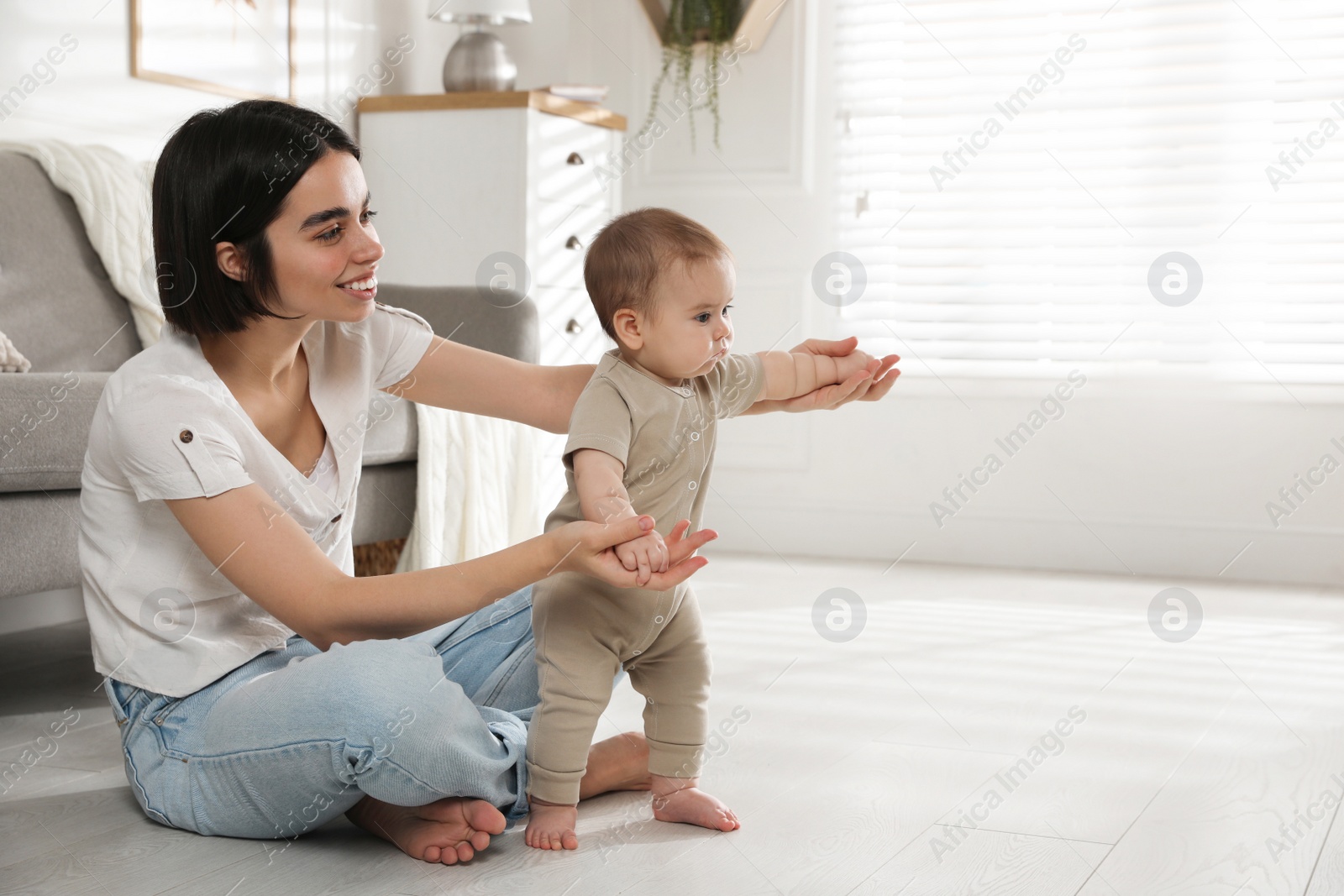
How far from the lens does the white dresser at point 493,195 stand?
304cm

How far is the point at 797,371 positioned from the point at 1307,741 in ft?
2.95

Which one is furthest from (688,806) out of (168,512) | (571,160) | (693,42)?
(693,42)

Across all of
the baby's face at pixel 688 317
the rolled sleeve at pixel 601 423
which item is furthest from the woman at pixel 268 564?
the baby's face at pixel 688 317

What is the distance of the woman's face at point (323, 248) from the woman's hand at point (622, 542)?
368 millimetres

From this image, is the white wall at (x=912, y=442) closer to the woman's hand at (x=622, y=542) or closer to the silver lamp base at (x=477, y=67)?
the silver lamp base at (x=477, y=67)

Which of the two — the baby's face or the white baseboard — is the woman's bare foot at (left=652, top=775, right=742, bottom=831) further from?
the white baseboard

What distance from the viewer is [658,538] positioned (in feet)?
3.50

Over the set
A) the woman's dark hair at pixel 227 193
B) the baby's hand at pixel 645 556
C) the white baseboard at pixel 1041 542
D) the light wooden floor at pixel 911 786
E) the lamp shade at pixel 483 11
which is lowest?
the white baseboard at pixel 1041 542

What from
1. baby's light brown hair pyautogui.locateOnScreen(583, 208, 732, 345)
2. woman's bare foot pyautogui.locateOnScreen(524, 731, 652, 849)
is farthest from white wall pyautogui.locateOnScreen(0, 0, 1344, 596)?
woman's bare foot pyautogui.locateOnScreen(524, 731, 652, 849)

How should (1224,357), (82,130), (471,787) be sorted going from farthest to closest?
(1224,357) < (82,130) < (471,787)

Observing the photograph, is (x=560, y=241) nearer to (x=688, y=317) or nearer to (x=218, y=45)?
(x=218, y=45)

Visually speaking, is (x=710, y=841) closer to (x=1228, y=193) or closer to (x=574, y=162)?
(x=574, y=162)

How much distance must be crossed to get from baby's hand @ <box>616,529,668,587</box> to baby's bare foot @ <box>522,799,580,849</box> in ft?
1.04

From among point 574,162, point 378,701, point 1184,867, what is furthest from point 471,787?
point 574,162
